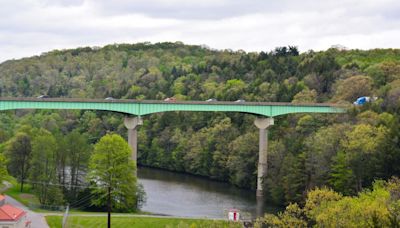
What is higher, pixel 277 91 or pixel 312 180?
pixel 277 91

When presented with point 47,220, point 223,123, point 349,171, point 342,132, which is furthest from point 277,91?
point 47,220

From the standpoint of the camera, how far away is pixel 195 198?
89250mm

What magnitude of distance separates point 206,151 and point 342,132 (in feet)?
127

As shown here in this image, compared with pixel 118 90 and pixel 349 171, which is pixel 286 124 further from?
pixel 118 90

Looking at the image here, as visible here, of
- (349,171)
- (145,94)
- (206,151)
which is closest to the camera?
(349,171)

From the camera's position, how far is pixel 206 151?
119 m

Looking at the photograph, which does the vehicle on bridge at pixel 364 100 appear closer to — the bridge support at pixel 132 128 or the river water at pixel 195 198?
the river water at pixel 195 198

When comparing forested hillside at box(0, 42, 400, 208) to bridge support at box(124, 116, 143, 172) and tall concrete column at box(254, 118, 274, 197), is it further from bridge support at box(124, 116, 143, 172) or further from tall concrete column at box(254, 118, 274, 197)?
bridge support at box(124, 116, 143, 172)

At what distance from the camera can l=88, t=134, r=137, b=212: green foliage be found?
7350 cm

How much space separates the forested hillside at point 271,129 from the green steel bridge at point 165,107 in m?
1.98

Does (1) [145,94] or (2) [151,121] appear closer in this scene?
(2) [151,121]

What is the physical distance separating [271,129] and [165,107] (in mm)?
23082

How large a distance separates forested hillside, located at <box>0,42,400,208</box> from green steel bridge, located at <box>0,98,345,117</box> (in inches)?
135

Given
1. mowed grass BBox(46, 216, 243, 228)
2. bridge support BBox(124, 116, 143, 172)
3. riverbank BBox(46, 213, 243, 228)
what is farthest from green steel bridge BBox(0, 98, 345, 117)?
mowed grass BBox(46, 216, 243, 228)
